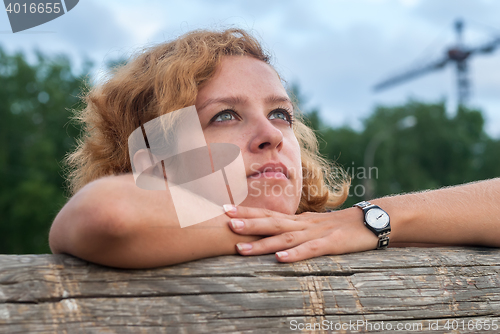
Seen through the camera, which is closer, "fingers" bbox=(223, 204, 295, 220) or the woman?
the woman

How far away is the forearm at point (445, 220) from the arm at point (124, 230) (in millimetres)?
997

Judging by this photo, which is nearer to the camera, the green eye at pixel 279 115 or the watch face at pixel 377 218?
the watch face at pixel 377 218

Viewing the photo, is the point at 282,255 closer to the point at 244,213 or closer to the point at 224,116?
the point at 244,213

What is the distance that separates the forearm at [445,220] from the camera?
192 centimetres

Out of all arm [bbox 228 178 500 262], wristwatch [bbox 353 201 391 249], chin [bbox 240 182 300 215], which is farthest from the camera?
chin [bbox 240 182 300 215]

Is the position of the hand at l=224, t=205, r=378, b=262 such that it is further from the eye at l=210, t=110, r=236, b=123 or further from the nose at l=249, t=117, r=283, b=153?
the eye at l=210, t=110, r=236, b=123

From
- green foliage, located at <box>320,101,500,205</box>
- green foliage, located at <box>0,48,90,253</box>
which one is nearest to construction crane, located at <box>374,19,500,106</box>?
green foliage, located at <box>320,101,500,205</box>

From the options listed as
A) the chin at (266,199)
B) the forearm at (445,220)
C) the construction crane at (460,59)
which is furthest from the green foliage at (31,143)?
the construction crane at (460,59)

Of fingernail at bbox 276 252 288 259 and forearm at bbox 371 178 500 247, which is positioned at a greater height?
fingernail at bbox 276 252 288 259

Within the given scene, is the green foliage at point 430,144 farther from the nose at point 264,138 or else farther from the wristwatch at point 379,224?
the wristwatch at point 379,224

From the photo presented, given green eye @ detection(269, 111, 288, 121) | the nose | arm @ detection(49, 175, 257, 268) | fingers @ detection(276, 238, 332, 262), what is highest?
green eye @ detection(269, 111, 288, 121)

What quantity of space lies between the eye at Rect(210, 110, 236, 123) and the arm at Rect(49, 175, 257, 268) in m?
0.87

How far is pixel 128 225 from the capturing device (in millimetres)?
1290

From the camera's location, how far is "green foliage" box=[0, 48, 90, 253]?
912 inches
